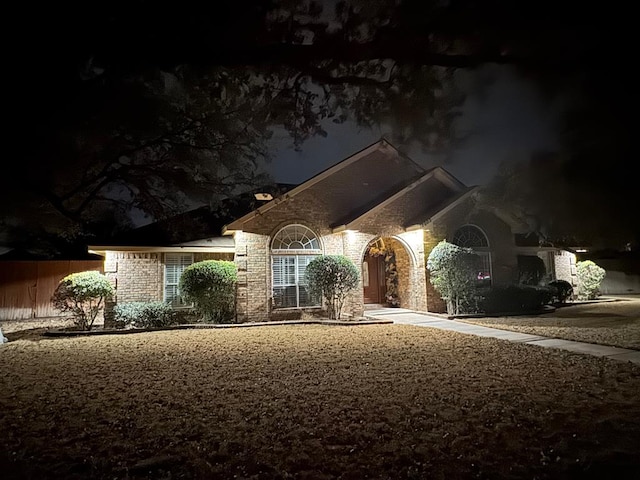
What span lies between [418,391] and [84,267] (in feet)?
58.9

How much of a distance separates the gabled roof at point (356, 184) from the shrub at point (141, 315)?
342 centimetres

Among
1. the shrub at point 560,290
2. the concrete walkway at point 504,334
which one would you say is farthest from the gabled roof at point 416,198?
the shrub at point 560,290

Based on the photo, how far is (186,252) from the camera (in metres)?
14.7

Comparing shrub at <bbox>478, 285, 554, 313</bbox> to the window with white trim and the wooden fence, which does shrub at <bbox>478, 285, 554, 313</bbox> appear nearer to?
the window with white trim

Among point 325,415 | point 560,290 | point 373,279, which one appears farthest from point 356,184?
point 325,415

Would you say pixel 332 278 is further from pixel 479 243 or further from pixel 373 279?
pixel 479 243

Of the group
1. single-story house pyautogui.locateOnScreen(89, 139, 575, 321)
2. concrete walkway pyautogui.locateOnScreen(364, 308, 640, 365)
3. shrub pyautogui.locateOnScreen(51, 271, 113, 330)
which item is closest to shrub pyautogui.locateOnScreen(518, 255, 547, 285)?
single-story house pyautogui.locateOnScreen(89, 139, 575, 321)

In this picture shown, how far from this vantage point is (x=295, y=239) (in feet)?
48.5

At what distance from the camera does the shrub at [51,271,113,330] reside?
475 inches

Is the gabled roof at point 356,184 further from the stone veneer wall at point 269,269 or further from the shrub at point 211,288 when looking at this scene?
the shrub at point 211,288

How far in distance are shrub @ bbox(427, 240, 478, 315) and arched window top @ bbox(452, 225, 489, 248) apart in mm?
1643

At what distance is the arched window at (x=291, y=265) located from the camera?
1444 centimetres

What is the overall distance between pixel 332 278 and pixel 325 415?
8922 mm

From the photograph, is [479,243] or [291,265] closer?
[291,265]
